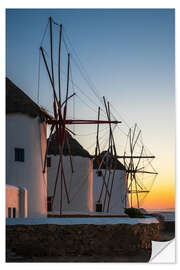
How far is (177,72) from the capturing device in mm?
14664

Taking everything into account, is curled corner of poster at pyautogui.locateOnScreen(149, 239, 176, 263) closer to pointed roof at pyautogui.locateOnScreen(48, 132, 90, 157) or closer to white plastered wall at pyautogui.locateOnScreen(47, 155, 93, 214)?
white plastered wall at pyautogui.locateOnScreen(47, 155, 93, 214)

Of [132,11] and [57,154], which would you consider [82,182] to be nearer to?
[57,154]

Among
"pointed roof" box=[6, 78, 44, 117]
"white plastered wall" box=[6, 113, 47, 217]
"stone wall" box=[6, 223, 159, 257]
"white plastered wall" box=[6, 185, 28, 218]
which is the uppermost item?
"pointed roof" box=[6, 78, 44, 117]

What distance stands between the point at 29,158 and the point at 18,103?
2114mm

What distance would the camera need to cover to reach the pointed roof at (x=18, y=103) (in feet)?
71.5

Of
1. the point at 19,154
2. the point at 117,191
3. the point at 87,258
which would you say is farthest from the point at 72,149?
the point at 87,258

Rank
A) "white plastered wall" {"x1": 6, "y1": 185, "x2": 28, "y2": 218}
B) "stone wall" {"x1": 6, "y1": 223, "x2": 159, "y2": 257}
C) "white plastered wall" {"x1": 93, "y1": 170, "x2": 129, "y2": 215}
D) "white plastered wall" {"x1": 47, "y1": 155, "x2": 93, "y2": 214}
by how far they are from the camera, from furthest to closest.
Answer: "white plastered wall" {"x1": 93, "y1": 170, "x2": 129, "y2": 215}, "white plastered wall" {"x1": 47, "y1": 155, "x2": 93, "y2": 214}, "white plastered wall" {"x1": 6, "y1": 185, "x2": 28, "y2": 218}, "stone wall" {"x1": 6, "y1": 223, "x2": 159, "y2": 257}

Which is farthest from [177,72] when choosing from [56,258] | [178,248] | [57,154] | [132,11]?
[57,154]

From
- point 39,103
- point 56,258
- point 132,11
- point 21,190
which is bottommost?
point 56,258

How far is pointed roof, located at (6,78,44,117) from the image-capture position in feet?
71.5

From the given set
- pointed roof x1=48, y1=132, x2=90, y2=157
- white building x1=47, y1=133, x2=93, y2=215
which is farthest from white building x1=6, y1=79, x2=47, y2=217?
pointed roof x1=48, y1=132, x2=90, y2=157

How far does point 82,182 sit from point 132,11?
18555mm

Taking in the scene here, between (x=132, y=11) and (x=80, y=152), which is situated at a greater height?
(x=132, y=11)

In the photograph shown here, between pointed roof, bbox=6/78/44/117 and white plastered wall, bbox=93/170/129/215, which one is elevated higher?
pointed roof, bbox=6/78/44/117
